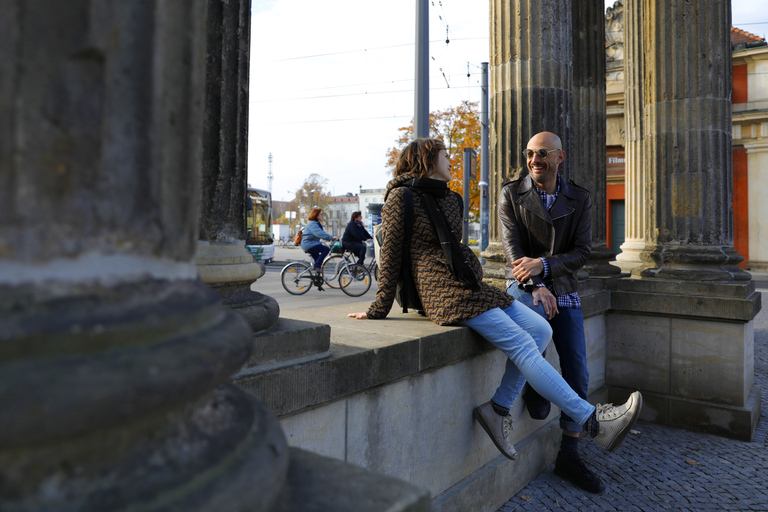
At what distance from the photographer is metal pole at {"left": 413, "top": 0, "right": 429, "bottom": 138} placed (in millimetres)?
8648

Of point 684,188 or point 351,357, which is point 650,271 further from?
point 351,357

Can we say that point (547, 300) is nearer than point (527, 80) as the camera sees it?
Yes

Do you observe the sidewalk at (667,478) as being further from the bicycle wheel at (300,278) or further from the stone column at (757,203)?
the stone column at (757,203)

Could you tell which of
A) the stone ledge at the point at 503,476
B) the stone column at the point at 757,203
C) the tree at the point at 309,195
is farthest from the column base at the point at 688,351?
the tree at the point at 309,195

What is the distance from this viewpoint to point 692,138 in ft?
19.0

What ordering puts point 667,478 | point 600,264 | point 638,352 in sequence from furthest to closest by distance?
point 600,264
point 638,352
point 667,478

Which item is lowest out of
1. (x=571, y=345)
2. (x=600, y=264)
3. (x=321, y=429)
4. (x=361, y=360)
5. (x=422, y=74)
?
(x=321, y=429)

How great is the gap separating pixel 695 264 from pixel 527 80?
255cm

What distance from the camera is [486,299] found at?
3215 mm

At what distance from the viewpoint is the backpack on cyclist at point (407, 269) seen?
340 cm

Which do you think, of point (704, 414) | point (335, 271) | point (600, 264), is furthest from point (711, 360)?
point (335, 271)

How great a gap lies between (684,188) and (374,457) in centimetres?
471

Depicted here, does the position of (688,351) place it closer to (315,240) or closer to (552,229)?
(552,229)

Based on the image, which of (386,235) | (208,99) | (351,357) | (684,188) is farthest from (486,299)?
(684,188)
